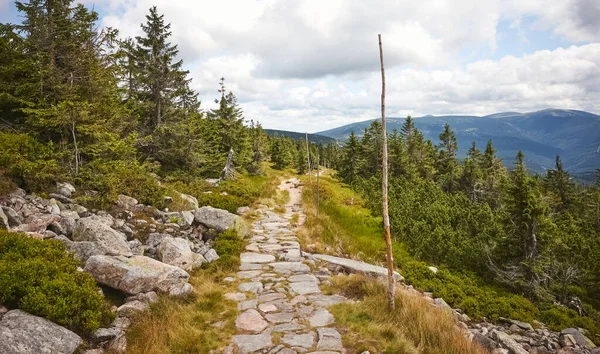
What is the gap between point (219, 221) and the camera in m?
11.1

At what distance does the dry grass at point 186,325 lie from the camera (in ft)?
15.3

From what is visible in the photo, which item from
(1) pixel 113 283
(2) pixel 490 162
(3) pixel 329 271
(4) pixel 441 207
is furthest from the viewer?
(2) pixel 490 162

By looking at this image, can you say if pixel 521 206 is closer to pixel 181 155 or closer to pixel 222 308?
pixel 222 308

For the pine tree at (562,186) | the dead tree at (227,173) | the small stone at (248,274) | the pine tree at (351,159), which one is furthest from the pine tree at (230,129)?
the pine tree at (562,186)

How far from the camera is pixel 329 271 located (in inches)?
345

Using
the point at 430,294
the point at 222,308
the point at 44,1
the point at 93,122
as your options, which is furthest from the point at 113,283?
the point at 44,1

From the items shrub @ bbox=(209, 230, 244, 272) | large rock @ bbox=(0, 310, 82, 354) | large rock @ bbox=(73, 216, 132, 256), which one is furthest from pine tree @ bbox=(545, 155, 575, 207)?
large rock @ bbox=(0, 310, 82, 354)

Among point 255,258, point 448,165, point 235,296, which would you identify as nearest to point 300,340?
point 235,296

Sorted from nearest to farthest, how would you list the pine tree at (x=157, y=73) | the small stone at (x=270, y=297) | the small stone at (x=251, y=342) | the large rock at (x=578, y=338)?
the small stone at (x=251, y=342) → the small stone at (x=270, y=297) → the large rock at (x=578, y=338) → the pine tree at (x=157, y=73)

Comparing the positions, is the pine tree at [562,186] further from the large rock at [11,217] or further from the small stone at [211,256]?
the large rock at [11,217]

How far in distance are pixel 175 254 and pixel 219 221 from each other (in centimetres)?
326

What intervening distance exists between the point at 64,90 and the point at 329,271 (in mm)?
11513

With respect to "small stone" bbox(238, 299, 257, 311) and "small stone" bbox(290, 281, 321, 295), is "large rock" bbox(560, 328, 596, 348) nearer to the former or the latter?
"small stone" bbox(290, 281, 321, 295)

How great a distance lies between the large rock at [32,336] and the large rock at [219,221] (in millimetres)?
6763
